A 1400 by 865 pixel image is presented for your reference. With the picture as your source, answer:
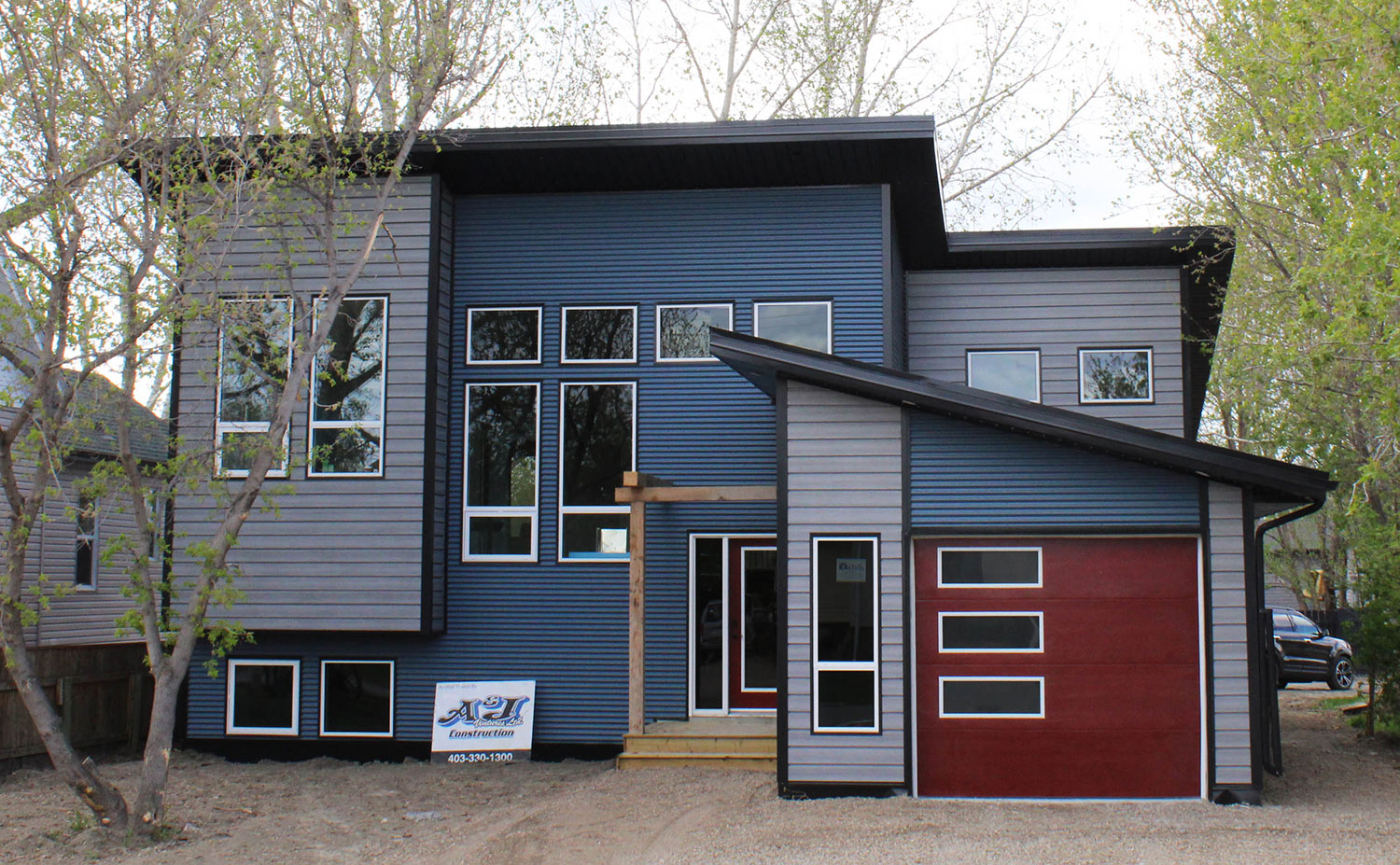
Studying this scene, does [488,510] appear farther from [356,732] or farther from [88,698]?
[88,698]

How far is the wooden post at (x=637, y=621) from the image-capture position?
11.4 meters

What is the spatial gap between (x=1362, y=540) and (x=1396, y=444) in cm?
380

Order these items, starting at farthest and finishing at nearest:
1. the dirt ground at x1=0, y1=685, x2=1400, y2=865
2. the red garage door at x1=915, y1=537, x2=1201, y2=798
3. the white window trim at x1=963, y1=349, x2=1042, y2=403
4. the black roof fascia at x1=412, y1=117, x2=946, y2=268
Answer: the white window trim at x1=963, y1=349, x2=1042, y2=403
the black roof fascia at x1=412, y1=117, x2=946, y2=268
the red garage door at x1=915, y1=537, x2=1201, y2=798
the dirt ground at x1=0, y1=685, x2=1400, y2=865

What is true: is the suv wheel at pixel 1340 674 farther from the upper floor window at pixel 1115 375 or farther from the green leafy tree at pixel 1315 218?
the upper floor window at pixel 1115 375

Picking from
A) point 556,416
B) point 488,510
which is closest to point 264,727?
point 488,510

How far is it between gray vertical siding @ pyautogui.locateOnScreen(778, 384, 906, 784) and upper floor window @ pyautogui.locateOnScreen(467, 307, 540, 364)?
12.3 ft

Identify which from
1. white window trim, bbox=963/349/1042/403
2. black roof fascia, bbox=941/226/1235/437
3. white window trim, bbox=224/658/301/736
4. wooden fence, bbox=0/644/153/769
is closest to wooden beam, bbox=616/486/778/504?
white window trim, bbox=224/658/301/736

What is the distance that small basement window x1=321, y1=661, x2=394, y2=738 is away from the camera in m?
12.4

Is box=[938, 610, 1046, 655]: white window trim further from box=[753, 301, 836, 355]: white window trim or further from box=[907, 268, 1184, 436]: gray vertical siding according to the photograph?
box=[907, 268, 1184, 436]: gray vertical siding

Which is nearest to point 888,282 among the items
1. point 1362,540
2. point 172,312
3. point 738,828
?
point 738,828

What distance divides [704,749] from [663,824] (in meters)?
2.10

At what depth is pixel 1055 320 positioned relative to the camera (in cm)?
1443

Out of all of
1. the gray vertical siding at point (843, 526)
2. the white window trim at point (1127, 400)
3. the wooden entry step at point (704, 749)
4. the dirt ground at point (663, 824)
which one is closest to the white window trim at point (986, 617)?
the gray vertical siding at point (843, 526)

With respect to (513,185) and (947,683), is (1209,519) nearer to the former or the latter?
(947,683)
